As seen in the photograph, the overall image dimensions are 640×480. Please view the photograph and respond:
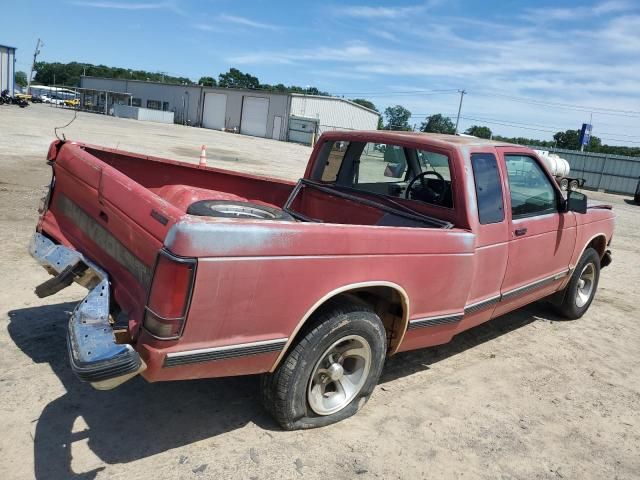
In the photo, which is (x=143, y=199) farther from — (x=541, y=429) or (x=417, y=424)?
(x=541, y=429)

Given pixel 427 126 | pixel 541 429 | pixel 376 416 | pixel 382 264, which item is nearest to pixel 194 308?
pixel 382 264

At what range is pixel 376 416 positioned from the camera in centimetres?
346

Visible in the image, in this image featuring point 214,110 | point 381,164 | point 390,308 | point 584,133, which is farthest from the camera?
point 214,110

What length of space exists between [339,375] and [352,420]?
37cm

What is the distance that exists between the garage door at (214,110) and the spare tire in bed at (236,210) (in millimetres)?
55701

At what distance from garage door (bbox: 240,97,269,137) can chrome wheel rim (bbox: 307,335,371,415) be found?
51721 millimetres

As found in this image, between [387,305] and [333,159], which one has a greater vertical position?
[333,159]

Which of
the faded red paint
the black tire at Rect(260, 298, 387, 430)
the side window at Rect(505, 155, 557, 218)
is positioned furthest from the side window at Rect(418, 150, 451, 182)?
the black tire at Rect(260, 298, 387, 430)

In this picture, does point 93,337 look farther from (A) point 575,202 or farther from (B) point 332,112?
(B) point 332,112

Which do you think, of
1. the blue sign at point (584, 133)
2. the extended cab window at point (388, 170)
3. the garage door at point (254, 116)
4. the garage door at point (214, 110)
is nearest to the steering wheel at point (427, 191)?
the extended cab window at point (388, 170)

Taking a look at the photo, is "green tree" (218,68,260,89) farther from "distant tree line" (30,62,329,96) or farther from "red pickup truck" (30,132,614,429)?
"red pickup truck" (30,132,614,429)

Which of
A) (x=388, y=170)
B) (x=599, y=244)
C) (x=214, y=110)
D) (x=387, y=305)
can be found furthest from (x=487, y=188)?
(x=214, y=110)

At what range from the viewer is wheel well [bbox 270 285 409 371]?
315cm

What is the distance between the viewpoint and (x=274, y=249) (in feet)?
8.43
